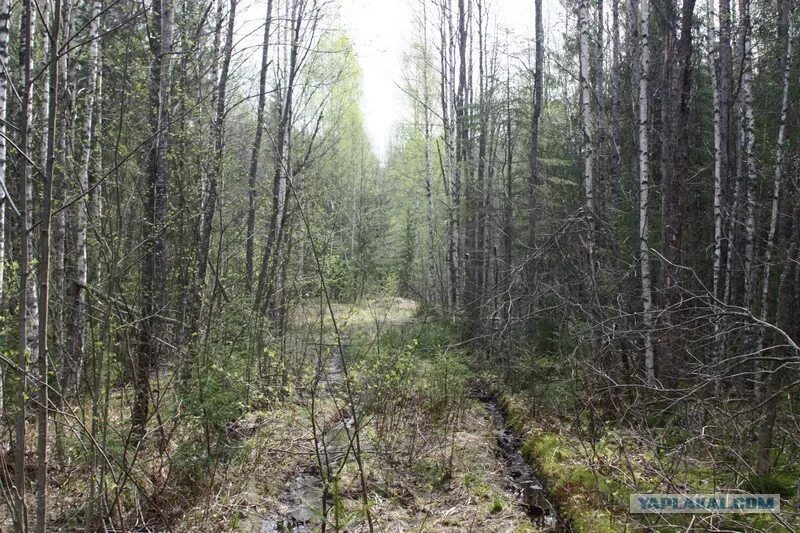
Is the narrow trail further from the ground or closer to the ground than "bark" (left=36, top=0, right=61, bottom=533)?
closer to the ground

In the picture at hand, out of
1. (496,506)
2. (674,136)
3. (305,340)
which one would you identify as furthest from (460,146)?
(496,506)

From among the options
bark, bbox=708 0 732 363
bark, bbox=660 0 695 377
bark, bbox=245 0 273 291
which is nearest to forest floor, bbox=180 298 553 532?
bark, bbox=245 0 273 291

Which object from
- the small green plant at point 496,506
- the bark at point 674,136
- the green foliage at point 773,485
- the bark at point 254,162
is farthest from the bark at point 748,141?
the bark at point 254,162

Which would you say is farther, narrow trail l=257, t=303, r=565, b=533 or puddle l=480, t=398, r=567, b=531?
puddle l=480, t=398, r=567, b=531

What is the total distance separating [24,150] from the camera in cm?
190

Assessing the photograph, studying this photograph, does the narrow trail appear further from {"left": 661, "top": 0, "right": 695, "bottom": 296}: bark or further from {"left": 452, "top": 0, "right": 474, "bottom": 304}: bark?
{"left": 452, "top": 0, "right": 474, "bottom": 304}: bark

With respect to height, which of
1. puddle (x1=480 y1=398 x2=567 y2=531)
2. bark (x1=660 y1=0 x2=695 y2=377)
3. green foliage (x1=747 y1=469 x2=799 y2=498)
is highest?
bark (x1=660 y1=0 x2=695 y2=377)

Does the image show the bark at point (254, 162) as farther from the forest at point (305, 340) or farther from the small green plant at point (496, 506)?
the small green plant at point (496, 506)

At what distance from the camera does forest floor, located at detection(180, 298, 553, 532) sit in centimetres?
439

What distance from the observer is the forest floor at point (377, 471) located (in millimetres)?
4387

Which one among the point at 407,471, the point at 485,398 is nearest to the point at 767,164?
the point at 485,398

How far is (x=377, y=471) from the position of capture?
18.6 ft

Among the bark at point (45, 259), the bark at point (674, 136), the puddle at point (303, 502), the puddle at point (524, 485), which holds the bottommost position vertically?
the puddle at point (524, 485)

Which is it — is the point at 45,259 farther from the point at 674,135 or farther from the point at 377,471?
the point at 674,135
